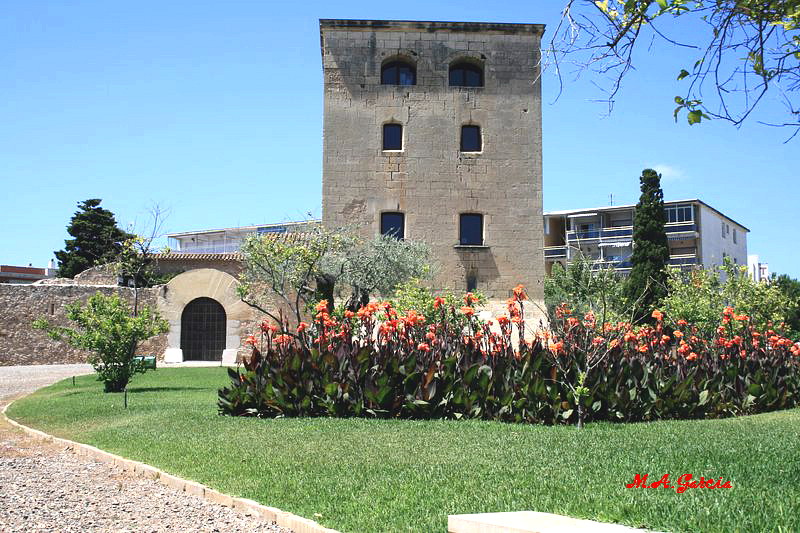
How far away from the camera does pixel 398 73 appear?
2692 cm

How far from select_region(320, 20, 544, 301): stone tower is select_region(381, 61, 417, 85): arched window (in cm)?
3

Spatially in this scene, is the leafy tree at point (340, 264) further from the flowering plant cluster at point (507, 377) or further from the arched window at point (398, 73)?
the flowering plant cluster at point (507, 377)

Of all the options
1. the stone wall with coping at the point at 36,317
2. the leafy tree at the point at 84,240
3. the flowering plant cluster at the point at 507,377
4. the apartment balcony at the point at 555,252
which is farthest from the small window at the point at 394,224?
the apartment balcony at the point at 555,252

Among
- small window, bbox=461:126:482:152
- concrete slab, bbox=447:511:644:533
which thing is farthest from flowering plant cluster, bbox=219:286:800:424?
small window, bbox=461:126:482:152

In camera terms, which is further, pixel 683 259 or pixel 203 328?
pixel 683 259

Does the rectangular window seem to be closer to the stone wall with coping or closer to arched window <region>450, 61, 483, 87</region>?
arched window <region>450, 61, 483, 87</region>

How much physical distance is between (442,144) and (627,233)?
35841mm

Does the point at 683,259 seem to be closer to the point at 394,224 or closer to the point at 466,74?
the point at 466,74

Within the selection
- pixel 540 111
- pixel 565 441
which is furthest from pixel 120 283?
pixel 565 441

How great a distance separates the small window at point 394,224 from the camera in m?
26.0

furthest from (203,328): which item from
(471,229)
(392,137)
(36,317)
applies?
(471,229)

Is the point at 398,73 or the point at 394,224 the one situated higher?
the point at 398,73

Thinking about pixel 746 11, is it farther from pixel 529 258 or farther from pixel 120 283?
pixel 120 283

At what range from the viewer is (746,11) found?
199 inches
